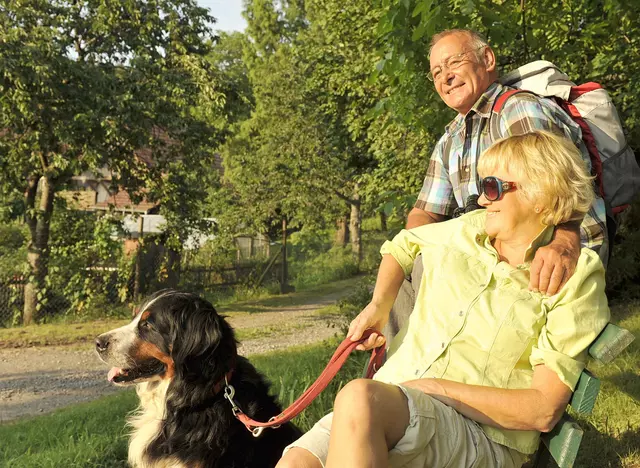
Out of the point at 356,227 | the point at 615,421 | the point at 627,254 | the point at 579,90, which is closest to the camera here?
the point at 579,90

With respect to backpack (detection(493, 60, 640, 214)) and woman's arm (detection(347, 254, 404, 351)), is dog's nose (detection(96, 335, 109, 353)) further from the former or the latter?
backpack (detection(493, 60, 640, 214))

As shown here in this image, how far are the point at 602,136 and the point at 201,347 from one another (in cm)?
199

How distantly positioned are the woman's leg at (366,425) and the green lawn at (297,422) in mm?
1878

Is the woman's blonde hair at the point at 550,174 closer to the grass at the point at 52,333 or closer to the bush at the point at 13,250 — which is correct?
the grass at the point at 52,333

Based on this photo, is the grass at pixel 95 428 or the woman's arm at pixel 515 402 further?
the grass at pixel 95 428

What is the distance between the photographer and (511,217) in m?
2.13

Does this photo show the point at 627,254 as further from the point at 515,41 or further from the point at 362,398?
the point at 362,398

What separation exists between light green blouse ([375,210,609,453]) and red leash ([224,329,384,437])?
162 millimetres

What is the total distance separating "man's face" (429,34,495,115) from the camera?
3.00m

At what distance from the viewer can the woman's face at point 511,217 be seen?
2092 millimetres

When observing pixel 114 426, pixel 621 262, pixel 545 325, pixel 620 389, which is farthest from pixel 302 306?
pixel 545 325

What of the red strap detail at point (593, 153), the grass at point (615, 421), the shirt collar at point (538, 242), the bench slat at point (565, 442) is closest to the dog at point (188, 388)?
the bench slat at point (565, 442)

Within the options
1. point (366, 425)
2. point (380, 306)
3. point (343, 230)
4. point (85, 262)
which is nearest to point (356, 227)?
point (343, 230)

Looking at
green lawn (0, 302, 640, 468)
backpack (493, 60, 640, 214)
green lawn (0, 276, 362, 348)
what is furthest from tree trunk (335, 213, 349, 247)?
backpack (493, 60, 640, 214)
